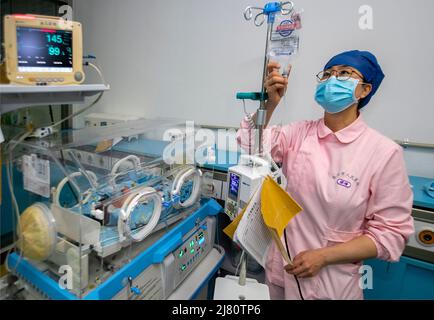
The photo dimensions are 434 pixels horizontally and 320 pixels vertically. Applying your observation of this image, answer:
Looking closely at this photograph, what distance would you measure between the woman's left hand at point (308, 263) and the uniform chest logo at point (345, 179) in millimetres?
262

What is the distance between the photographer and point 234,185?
3.26ft

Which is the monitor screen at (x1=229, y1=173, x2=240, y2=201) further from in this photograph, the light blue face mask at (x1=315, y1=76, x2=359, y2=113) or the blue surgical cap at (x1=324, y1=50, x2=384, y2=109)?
the blue surgical cap at (x1=324, y1=50, x2=384, y2=109)

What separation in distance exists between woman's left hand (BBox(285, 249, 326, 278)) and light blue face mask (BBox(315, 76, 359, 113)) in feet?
1.87

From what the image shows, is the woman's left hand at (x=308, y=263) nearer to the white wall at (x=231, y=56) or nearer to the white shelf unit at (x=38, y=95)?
the white shelf unit at (x=38, y=95)

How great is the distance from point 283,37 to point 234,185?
0.62 meters

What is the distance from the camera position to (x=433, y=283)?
4.39 ft

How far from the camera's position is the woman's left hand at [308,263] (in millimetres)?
1005

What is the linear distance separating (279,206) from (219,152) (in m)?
1.29

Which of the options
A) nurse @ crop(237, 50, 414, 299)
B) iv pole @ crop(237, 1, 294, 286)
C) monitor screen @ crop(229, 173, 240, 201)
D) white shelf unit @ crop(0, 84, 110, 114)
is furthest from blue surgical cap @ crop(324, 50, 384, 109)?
white shelf unit @ crop(0, 84, 110, 114)

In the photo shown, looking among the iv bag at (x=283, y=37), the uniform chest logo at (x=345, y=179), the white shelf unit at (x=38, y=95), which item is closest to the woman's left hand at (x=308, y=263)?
the uniform chest logo at (x=345, y=179)

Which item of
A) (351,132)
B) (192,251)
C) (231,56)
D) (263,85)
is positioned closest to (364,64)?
(351,132)

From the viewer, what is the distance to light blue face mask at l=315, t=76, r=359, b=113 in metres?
1.07

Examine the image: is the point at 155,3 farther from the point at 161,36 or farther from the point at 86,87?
the point at 86,87
